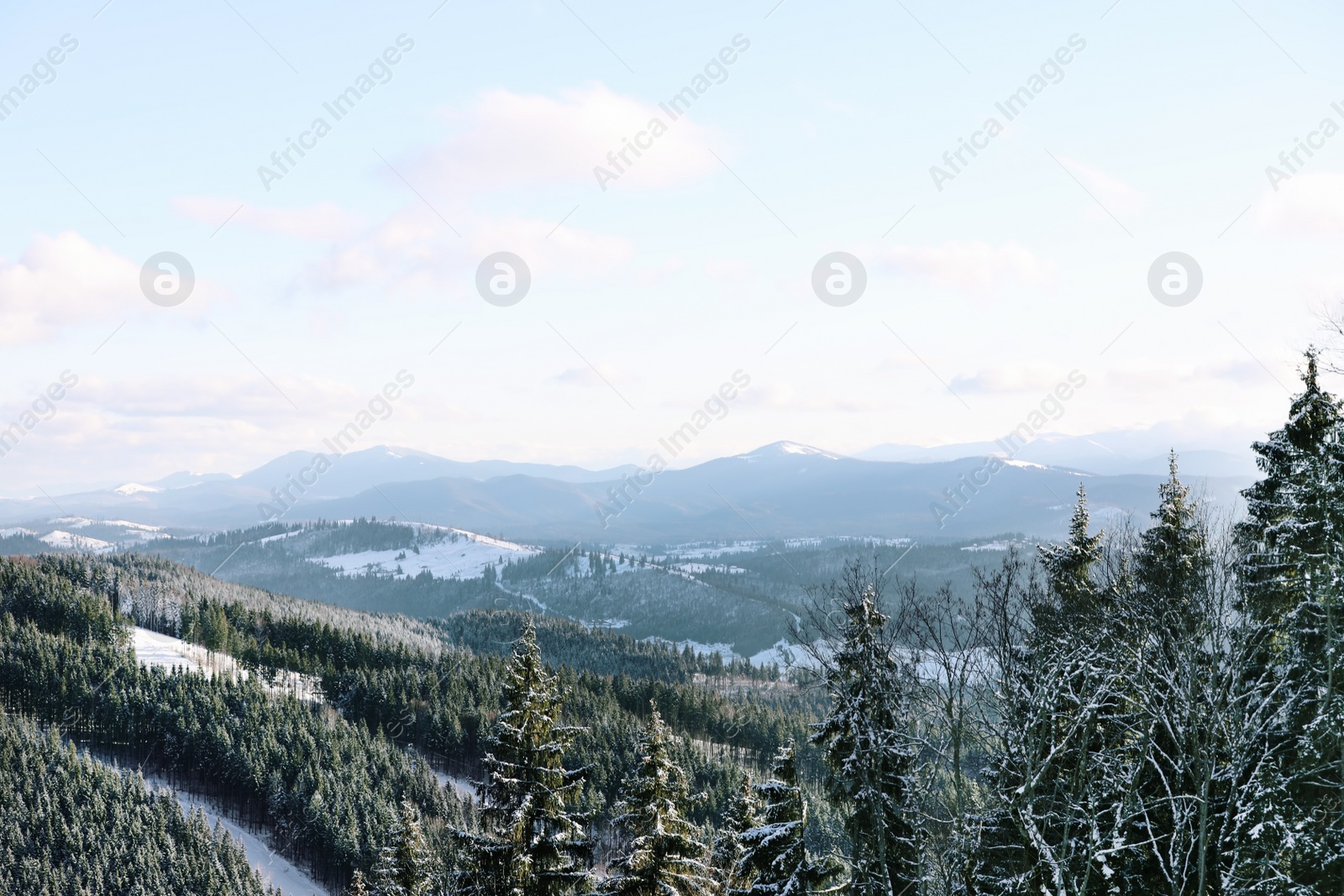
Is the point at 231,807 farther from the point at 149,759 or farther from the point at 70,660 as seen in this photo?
the point at 70,660

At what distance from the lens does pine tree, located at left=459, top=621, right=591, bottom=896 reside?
18734mm

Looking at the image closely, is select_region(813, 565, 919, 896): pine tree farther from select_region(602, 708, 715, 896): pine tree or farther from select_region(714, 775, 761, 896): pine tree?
select_region(602, 708, 715, 896): pine tree

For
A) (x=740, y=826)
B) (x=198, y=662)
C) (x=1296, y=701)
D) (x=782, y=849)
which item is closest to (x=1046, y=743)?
(x=1296, y=701)

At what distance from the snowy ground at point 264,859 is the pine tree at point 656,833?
80.3m

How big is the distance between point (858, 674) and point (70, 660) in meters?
139

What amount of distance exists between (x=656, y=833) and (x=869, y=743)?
20.1ft

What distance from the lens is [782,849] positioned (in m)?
18.7

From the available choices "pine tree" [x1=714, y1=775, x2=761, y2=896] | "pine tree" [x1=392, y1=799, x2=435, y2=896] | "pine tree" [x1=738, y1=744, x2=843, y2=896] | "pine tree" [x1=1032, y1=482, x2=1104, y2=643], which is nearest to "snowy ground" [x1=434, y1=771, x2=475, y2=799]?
"pine tree" [x1=392, y1=799, x2=435, y2=896]

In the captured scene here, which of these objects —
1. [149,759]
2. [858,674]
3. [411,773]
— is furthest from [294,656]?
[858,674]

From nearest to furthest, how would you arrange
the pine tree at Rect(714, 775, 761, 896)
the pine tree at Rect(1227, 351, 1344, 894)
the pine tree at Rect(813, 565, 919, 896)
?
1. the pine tree at Rect(1227, 351, 1344, 894)
2. the pine tree at Rect(813, 565, 919, 896)
3. the pine tree at Rect(714, 775, 761, 896)

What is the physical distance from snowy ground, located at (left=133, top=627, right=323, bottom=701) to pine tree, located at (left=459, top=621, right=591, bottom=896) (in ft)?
373

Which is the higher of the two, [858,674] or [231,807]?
[858,674]

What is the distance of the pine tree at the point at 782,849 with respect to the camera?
18312 millimetres

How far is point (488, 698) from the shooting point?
117m
